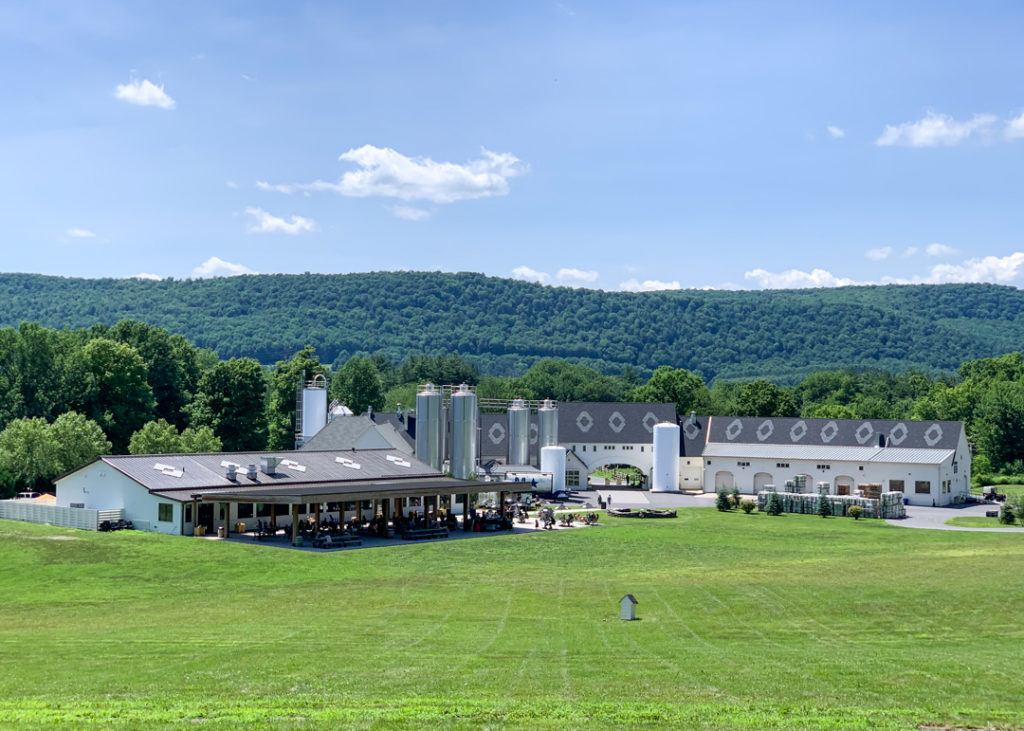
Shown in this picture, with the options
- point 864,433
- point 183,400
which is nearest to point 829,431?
point 864,433

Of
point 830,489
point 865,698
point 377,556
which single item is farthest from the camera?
point 830,489

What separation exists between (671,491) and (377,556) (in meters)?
42.1

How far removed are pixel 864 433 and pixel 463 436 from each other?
30600 millimetres

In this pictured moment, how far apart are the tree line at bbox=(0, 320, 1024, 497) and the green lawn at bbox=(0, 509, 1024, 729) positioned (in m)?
19.1

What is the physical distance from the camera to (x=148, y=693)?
58.0 ft

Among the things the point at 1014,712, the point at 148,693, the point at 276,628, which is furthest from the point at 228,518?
the point at 1014,712

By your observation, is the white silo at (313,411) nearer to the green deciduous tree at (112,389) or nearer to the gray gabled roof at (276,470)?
the gray gabled roof at (276,470)

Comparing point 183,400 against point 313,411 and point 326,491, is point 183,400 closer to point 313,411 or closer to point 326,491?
point 313,411

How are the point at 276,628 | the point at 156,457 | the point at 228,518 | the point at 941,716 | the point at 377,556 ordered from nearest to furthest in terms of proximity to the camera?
the point at 941,716 → the point at 276,628 → the point at 377,556 → the point at 228,518 → the point at 156,457

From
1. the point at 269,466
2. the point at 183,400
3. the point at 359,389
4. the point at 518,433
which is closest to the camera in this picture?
the point at 269,466

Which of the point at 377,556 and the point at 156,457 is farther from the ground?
the point at 156,457

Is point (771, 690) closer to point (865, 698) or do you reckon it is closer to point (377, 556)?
point (865, 698)

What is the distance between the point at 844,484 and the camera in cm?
7425

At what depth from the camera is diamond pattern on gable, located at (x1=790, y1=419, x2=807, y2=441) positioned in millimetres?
78250
